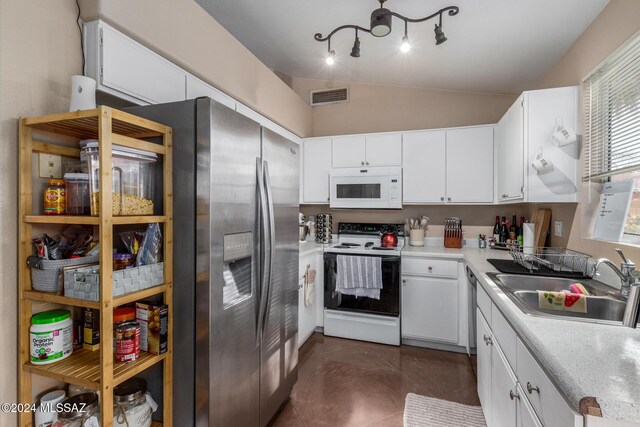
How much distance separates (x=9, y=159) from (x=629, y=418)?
1.92 m

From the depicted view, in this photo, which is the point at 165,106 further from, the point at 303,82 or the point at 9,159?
the point at 303,82

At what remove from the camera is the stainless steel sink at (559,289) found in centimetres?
122

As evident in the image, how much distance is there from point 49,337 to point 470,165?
3.22 meters

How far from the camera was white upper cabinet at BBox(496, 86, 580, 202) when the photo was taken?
191 cm

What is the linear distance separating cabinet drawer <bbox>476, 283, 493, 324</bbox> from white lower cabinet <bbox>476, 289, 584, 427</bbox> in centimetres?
1

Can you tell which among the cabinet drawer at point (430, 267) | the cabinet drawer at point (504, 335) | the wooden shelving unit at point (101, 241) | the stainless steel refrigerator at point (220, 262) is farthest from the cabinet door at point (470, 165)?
the wooden shelving unit at point (101, 241)

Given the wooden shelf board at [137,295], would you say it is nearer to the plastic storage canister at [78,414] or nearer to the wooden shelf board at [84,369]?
the wooden shelf board at [84,369]

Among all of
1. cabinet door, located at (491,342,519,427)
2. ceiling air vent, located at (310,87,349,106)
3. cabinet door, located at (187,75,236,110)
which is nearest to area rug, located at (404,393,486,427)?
cabinet door, located at (491,342,519,427)

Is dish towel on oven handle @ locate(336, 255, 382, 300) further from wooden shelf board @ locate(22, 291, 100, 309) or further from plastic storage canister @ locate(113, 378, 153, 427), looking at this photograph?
wooden shelf board @ locate(22, 291, 100, 309)

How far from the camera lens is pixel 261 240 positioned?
62.8 inches

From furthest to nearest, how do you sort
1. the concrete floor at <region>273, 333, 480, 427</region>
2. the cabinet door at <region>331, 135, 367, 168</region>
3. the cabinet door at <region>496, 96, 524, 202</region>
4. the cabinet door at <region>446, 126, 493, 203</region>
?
1. the cabinet door at <region>331, 135, 367, 168</region>
2. the cabinet door at <region>446, 126, 493, 203</region>
3. the cabinet door at <region>496, 96, 524, 202</region>
4. the concrete floor at <region>273, 333, 480, 427</region>

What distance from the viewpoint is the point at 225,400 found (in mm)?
1347

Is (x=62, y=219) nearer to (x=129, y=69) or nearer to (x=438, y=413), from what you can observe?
(x=129, y=69)

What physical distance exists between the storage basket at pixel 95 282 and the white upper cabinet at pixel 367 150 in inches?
99.6
